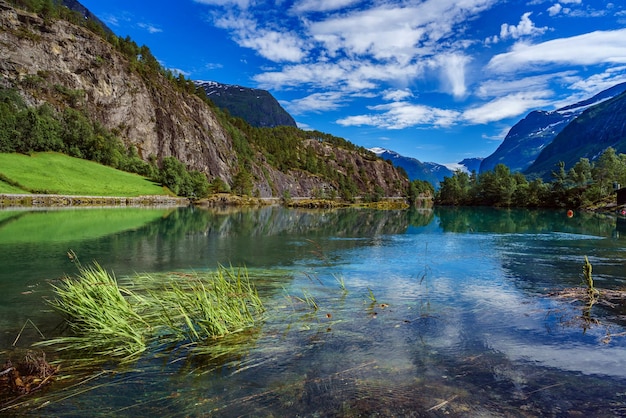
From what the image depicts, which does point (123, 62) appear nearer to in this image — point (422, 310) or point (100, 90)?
point (100, 90)

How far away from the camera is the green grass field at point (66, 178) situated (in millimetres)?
90688

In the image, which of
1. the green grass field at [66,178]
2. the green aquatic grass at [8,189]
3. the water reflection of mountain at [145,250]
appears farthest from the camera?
the green grass field at [66,178]

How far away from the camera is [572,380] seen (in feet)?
30.8

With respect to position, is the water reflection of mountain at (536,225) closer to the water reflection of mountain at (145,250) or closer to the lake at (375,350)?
the water reflection of mountain at (145,250)

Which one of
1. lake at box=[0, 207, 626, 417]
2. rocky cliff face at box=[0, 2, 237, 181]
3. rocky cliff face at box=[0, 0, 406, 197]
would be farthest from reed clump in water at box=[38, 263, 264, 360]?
rocky cliff face at box=[0, 2, 237, 181]

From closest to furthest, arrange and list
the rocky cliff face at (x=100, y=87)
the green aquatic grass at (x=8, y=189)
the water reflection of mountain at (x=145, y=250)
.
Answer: the water reflection of mountain at (x=145, y=250) < the green aquatic grass at (x=8, y=189) < the rocky cliff face at (x=100, y=87)

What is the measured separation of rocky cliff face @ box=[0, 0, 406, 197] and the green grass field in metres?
29.0

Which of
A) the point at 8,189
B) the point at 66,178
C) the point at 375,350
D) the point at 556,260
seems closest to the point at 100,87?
the point at 66,178

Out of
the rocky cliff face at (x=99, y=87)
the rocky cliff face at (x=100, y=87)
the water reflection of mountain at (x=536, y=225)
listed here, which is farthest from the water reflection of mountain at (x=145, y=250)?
the rocky cliff face at (x=99, y=87)

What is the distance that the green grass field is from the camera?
9069cm

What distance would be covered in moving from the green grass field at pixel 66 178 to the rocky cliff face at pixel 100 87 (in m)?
29.0

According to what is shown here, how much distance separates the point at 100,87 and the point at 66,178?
60.5m

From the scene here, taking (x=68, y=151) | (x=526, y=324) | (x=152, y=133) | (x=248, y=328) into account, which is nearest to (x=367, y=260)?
(x=526, y=324)

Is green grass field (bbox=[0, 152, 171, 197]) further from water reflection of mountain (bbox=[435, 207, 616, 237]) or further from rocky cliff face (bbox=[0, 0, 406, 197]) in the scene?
water reflection of mountain (bbox=[435, 207, 616, 237])
